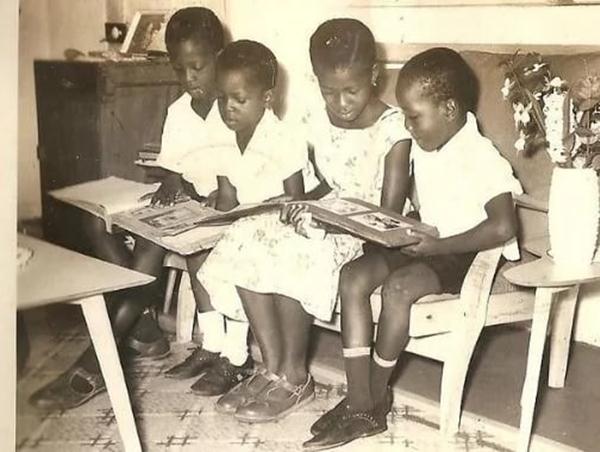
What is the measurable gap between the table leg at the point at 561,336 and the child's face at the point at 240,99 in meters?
0.34

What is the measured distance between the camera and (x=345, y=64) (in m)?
0.88

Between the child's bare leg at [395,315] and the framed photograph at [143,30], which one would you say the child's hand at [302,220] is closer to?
the child's bare leg at [395,315]

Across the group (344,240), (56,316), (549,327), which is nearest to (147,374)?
(56,316)

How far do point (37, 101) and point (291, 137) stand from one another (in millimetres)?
240

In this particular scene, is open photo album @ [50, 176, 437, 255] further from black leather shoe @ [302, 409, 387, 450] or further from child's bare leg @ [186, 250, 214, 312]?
black leather shoe @ [302, 409, 387, 450]

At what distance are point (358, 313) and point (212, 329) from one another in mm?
162

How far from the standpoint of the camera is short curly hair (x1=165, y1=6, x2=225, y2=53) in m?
0.90

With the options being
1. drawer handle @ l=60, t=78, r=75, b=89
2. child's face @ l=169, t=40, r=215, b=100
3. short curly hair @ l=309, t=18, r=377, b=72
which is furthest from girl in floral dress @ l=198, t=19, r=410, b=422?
drawer handle @ l=60, t=78, r=75, b=89

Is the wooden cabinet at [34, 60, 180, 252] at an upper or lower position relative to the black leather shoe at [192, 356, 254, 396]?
upper

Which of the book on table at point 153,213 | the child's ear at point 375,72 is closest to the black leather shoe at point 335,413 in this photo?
the book on table at point 153,213

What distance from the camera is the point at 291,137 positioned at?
35.9 inches

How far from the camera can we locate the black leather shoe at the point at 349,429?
0.92m

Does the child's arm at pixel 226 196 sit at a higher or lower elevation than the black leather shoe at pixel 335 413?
higher

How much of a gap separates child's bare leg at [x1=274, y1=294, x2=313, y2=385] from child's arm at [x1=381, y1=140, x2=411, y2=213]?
14 centimetres
